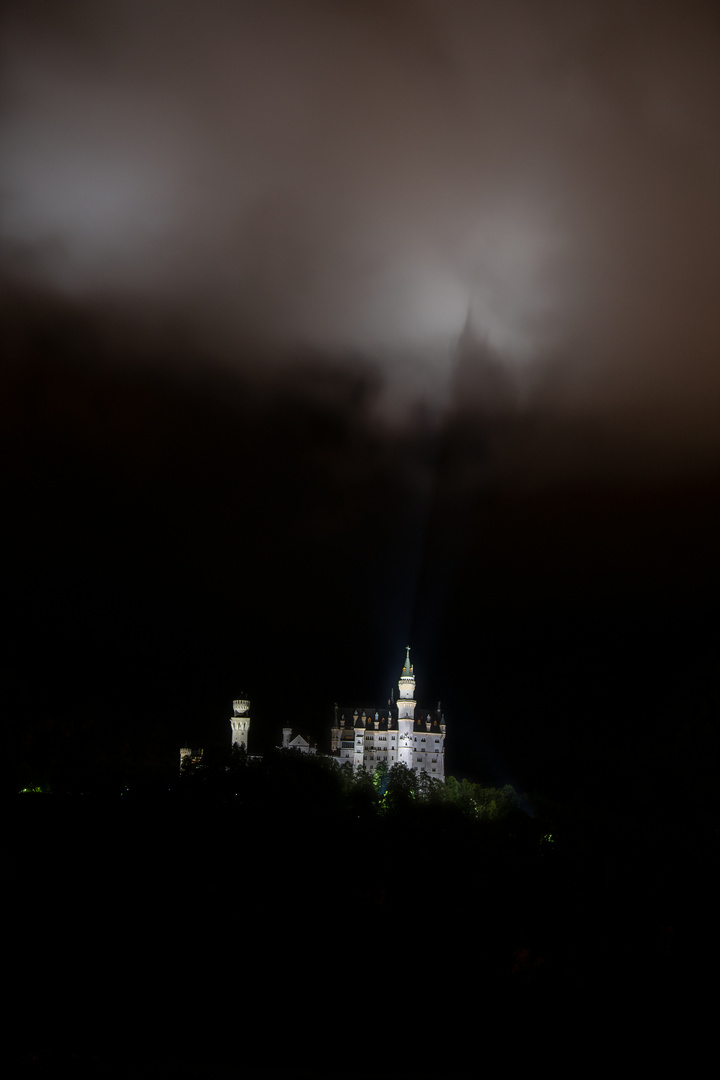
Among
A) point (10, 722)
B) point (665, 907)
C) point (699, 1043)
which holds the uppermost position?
point (10, 722)

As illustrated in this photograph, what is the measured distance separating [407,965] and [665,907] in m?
16.5

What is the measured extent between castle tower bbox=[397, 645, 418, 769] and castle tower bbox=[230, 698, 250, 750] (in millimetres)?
16864

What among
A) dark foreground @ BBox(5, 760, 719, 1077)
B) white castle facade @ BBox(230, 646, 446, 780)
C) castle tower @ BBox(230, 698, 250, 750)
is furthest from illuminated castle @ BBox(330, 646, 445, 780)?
dark foreground @ BBox(5, 760, 719, 1077)

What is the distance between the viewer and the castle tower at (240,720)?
105062 millimetres

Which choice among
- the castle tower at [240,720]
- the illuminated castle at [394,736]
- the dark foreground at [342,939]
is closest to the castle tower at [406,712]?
the illuminated castle at [394,736]

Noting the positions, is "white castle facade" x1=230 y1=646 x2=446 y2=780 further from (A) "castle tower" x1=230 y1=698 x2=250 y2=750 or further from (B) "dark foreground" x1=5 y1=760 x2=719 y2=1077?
(B) "dark foreground" x1=5 y1=760 x2=719 y2=1077

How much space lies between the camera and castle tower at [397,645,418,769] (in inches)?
4353

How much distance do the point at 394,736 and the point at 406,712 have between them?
9.52 ft

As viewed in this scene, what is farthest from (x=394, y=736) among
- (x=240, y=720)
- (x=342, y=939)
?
(x=342, y=939)

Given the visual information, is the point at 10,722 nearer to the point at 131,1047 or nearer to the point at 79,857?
the point at 79,857

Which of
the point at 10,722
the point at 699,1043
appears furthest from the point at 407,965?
the point at 10,722

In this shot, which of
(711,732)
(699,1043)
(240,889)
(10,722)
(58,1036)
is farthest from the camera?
(711,732)

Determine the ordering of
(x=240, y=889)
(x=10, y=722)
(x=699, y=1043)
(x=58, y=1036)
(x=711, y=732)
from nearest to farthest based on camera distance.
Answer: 1. (x=58, y=1036)
2. (x=699, y=1043)
3. (x=240, y=889)
4. (x=10, y=722)
5. (x=711, y=732)

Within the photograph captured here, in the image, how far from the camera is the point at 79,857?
5775cm
